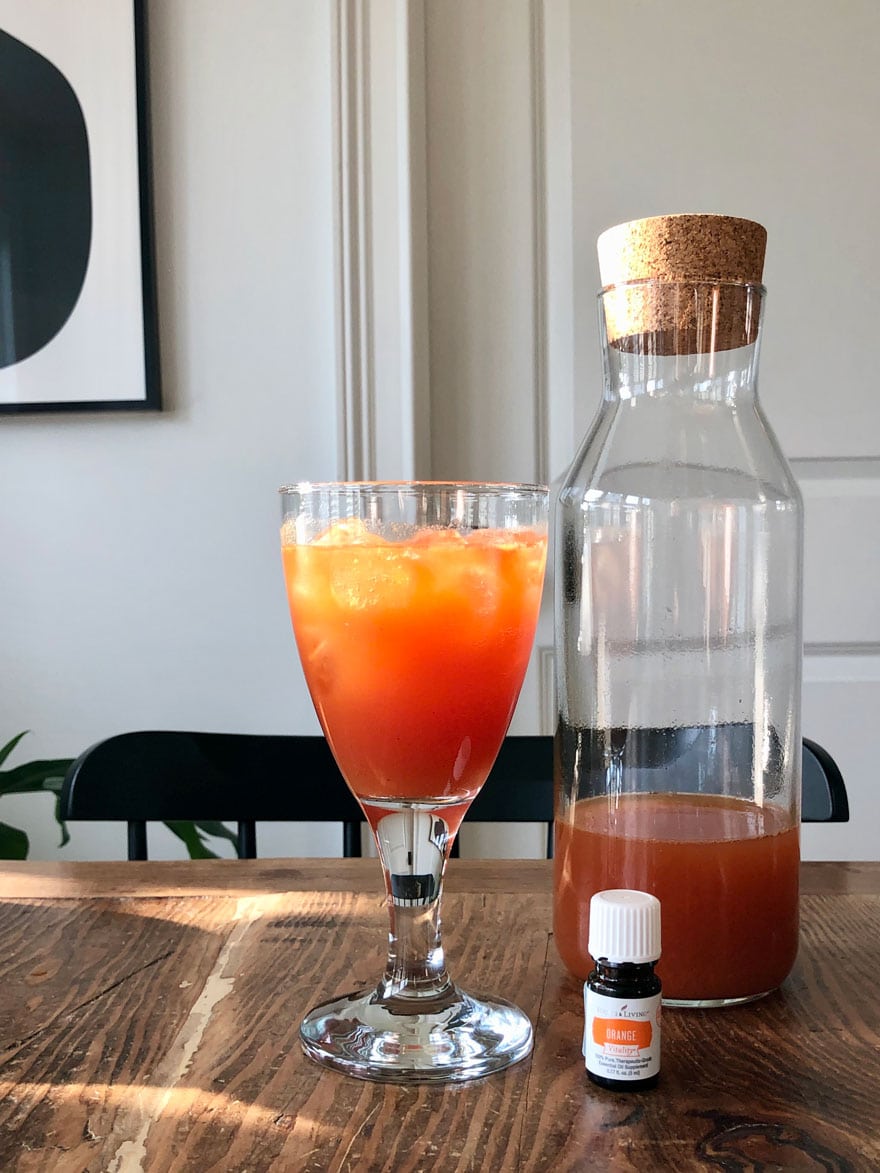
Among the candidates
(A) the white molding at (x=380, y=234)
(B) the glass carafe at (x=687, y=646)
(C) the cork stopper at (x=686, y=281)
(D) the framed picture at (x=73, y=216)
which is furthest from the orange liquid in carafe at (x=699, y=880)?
(D) the framed picture at (x=73, y=216)

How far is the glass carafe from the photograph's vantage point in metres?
0.52

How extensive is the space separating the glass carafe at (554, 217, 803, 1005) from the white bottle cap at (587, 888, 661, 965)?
83 mm

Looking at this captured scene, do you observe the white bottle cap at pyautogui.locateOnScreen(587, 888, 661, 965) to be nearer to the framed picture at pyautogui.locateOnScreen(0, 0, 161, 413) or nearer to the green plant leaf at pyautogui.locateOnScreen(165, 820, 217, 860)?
the green plant leaf at pyautogui.locateOnScreen(165, 820, 217, 860)

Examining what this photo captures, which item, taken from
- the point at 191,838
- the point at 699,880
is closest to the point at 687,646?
the point at 699,880

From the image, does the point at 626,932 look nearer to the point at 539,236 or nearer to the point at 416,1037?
the point at 416,1037

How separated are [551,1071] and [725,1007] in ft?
0.38

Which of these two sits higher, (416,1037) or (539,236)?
(539,236)

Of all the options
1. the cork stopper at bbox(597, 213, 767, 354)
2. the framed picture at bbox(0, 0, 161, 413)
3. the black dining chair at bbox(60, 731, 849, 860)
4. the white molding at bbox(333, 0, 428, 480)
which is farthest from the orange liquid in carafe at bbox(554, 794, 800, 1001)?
the framed picture at bbox(0, 0, 161, 413)

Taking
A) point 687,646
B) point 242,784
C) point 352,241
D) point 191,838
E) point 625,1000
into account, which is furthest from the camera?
Result: point 352,241

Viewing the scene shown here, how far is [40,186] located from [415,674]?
151cm

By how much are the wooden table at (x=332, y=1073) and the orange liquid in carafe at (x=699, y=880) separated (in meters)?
0.02

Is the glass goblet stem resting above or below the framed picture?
below

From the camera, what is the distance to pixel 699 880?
515 mm

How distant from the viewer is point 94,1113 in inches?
16.3
